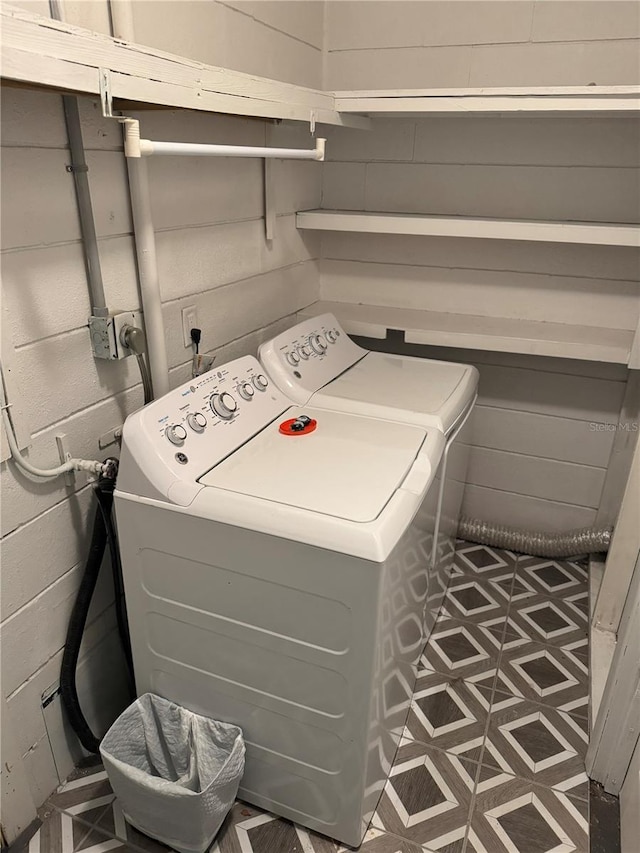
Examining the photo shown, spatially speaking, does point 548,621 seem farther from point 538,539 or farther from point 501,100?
point 501,100

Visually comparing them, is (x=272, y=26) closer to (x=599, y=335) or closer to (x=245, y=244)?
(x=245, y=244)

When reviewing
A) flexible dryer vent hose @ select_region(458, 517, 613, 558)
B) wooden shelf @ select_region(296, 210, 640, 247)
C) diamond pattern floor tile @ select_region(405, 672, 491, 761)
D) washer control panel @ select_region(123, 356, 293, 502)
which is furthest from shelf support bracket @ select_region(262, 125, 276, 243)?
diamond pattern floor tile @ select_region(405, 672, 491, 761)

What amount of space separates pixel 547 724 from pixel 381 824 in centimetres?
58

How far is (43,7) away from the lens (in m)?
1.07

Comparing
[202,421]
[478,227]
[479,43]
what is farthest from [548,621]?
[479,43]

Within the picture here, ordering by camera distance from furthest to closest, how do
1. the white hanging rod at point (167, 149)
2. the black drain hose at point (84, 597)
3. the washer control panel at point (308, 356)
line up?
the washer control panel at point (308, 356), the black drain hose at point (84, 597), the white hanging rod at point (167, 149)

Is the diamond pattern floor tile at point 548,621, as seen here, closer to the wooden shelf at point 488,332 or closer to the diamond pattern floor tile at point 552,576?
the diamond pattern floor tile at point 552,576

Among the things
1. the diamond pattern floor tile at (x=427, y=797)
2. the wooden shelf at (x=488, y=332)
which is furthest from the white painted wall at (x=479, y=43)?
the diamond pattern floor tile at (x=427, y=797)

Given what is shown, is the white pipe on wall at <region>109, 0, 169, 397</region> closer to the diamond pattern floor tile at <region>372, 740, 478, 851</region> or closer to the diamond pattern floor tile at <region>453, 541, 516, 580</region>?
the diamond pattern floor tile at <region>372, 740, 478, 851</region>

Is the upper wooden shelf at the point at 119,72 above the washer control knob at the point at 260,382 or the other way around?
above

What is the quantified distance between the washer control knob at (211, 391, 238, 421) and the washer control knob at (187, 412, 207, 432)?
52mm

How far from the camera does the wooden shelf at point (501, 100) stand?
156cm

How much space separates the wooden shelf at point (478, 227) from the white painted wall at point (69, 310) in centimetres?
34

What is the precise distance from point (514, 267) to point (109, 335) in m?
1.50
